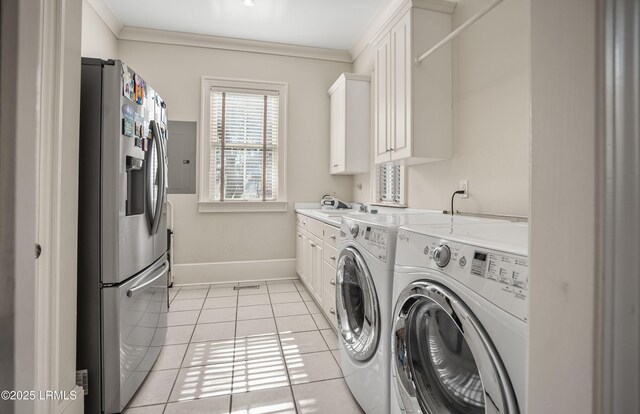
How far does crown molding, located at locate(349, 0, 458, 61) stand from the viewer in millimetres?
2182

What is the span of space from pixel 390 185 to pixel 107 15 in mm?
3427

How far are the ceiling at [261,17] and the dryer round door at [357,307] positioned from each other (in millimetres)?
2625

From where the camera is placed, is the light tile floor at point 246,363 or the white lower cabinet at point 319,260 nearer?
the light tile floor at point 246,363

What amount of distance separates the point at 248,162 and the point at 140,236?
230cm

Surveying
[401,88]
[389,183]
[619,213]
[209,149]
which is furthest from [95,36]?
[619,213]

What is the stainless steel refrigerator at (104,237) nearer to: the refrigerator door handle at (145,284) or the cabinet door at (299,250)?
the refrigerator door handle at (145,284)

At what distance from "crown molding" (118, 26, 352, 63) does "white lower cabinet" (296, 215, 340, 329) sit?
2.15 meters

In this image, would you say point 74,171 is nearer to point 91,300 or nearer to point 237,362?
point 91,300

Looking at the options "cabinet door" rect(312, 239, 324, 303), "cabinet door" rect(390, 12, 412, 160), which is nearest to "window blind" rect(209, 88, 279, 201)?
"cabinet door" rect(312, 239, 324, 303)

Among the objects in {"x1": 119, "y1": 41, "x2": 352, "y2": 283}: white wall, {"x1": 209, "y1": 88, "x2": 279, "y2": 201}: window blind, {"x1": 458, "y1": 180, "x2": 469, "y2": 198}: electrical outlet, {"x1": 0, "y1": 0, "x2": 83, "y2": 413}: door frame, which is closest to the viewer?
{"x1": 0, "y1": 0, "x2": 83, "y2": 413}: door frame

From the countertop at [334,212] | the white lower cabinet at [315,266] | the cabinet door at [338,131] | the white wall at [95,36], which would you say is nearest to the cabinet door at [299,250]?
the countertop at [334,212]

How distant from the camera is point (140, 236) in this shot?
1.69m

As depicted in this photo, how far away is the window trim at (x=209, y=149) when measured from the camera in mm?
3688

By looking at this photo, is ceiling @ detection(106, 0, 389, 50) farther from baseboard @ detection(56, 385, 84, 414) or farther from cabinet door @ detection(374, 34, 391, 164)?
baseboard @ detection(56, 385, 84, 414)
